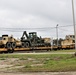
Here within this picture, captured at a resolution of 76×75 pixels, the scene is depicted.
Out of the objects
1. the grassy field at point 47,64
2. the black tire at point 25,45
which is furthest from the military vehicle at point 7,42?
the grassy field at point 47,64

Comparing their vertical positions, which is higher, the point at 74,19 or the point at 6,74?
the point at 74,19

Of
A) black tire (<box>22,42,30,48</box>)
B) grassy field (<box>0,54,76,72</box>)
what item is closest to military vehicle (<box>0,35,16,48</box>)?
black tire (<box>22,42,30,48</box>)

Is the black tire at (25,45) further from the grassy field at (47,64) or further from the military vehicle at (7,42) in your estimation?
the grassy field at (47,64)

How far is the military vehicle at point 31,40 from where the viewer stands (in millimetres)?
62328

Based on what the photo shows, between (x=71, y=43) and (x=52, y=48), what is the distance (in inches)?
293

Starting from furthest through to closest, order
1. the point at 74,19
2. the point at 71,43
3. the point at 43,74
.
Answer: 1. the point at 71,43
2. the point at 74,19
3. the point at 43,74

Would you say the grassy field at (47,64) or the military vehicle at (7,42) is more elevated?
the military vehicle at (7,42)

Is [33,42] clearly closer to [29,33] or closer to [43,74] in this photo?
[29,33]

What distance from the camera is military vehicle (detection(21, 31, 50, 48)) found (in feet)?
204

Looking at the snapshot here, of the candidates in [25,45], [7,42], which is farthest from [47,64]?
[25,45]

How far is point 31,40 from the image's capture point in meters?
63.2

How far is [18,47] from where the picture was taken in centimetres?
6156

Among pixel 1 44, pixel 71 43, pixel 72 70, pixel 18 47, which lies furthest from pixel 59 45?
pixel 72 70

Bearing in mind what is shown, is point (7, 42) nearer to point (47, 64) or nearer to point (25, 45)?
point (25, 45)
